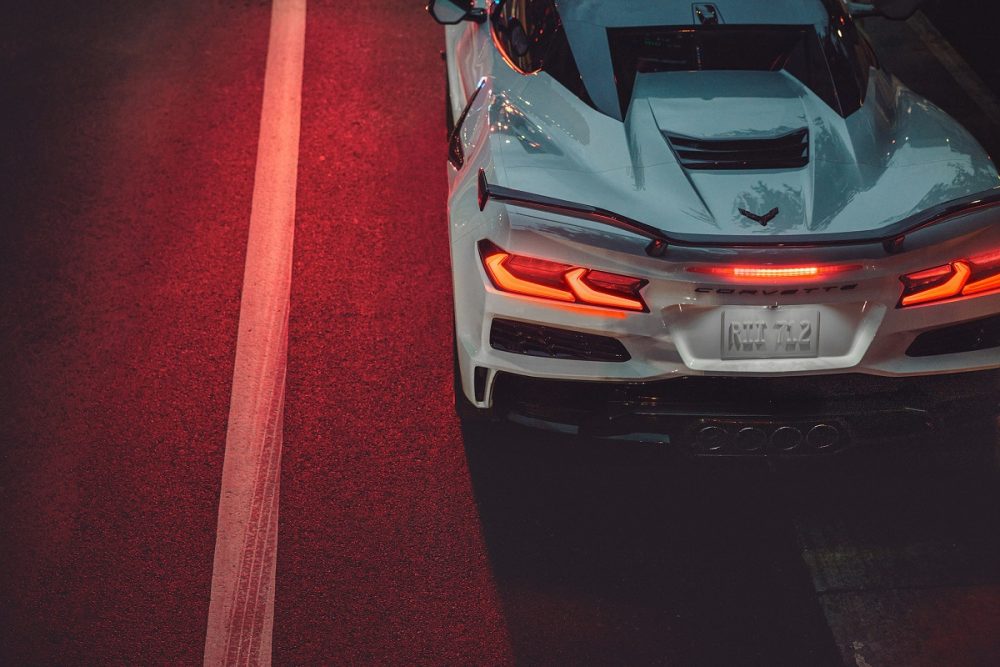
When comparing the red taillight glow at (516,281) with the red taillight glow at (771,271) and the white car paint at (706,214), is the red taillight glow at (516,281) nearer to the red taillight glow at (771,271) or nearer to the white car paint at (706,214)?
the white car paint at (706,214)

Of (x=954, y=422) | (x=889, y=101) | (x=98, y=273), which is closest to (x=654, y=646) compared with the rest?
(x=954, y=422)

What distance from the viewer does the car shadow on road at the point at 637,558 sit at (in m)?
3.56

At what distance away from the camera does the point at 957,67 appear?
7492 millimetres

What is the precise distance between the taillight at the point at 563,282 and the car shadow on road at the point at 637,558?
538 millimetres

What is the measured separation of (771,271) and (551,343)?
685mm

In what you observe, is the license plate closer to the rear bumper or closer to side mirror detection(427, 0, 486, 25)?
the rear bumper

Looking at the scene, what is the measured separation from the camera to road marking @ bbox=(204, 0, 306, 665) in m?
3.68

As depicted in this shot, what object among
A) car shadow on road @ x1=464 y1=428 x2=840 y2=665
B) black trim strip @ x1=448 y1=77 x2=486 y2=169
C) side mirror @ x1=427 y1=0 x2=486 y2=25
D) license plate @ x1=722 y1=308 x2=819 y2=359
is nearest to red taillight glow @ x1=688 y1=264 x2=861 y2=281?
license plate @ x1=722 y1=308 x2=819 y2=359

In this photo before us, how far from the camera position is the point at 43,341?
498 centimetres

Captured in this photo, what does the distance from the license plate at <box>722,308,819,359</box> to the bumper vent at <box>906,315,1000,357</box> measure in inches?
14.0

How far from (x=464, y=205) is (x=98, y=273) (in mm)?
2488

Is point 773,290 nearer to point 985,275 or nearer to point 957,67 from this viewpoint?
point 985,275

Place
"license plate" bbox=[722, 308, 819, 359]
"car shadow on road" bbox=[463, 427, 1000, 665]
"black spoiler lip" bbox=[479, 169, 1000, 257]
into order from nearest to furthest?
1. "black spoiler lip" bbox=[479, 169, 1000, 257]
2. "license plate" bbox=[722, 308, 819, 359]
3. "car shadow on road" bbox=[463, 427, 1000, 665]

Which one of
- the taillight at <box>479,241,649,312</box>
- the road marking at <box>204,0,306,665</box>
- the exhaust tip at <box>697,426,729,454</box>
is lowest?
the road marking at <box>204,0,306,665</box>
